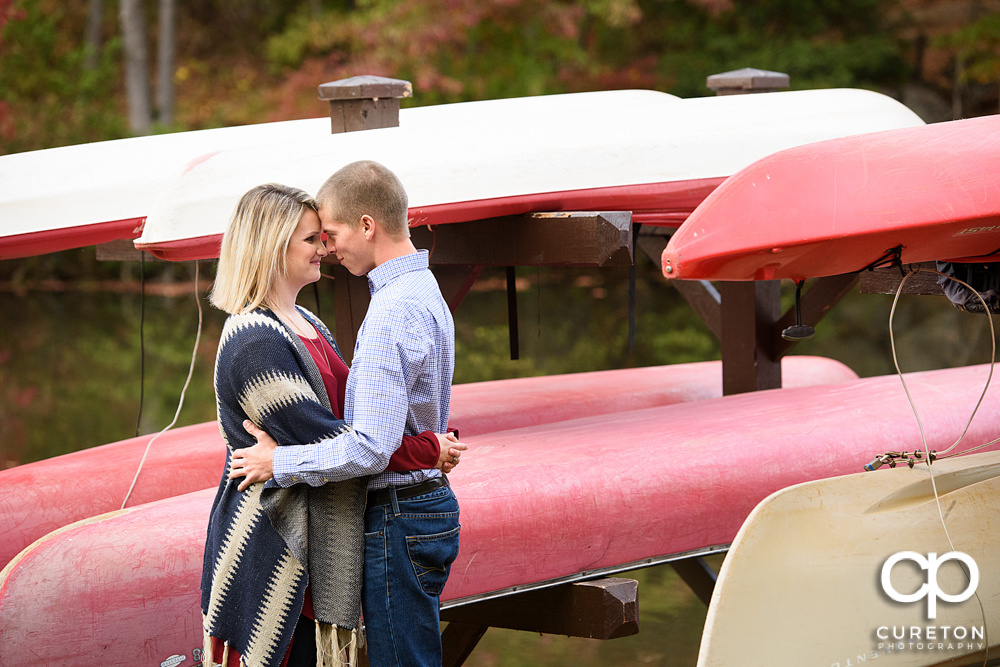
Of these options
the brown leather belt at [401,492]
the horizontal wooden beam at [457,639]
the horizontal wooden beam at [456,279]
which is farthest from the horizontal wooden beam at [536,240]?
the brown leather belt at [401,492]

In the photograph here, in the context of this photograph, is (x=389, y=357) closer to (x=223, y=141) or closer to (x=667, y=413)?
(x=667, y=413)

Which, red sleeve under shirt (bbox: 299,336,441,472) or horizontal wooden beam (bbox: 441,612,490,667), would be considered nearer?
red sleeve under shirt (bbox: 299,336,441,472)

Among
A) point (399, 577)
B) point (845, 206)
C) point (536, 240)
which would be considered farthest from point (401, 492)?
point (536, 240)

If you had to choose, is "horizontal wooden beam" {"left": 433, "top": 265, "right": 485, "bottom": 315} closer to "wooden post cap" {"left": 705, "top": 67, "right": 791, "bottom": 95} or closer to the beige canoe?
the beige canoe

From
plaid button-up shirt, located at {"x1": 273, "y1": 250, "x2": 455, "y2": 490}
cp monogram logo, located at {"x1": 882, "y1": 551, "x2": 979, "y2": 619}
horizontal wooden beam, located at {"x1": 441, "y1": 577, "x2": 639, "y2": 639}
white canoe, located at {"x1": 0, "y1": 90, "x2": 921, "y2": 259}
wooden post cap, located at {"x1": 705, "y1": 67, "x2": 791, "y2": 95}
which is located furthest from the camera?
wooden post cap, located at {"x1": 705, "y1": 67, "x2": 791, "y2": 95}

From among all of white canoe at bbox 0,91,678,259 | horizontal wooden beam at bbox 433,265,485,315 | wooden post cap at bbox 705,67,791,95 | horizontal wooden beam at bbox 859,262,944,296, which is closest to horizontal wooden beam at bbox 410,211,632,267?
horizontal wooden beam at bbox 433,265,485,315

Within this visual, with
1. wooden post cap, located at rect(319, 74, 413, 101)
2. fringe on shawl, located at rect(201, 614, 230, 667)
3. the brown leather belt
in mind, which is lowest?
fringe on shawl, located at rect(201, 614, 230, 667)

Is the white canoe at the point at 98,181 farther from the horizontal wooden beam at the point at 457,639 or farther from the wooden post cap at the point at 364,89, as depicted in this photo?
the horizontal wooden beam at the point at 457,639

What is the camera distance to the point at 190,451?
4152mm

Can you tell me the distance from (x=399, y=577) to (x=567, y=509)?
4.34 feet

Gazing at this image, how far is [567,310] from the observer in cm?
1523

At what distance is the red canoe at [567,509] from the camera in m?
2.65

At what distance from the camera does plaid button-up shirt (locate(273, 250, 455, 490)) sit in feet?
6.04

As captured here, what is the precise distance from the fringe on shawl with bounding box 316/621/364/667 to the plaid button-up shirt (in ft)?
0.95
